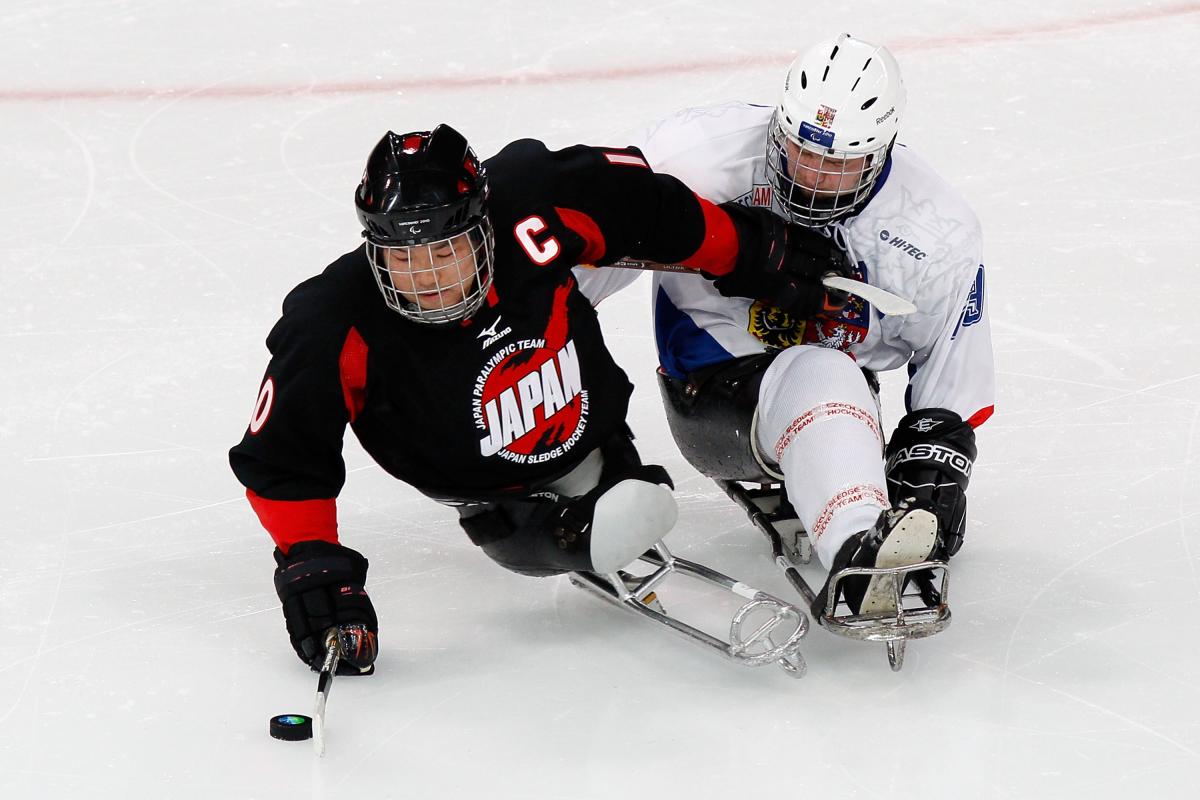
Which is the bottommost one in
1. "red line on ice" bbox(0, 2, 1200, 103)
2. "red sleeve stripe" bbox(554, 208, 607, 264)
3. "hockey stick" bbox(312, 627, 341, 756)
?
"red line on ice" bbox(0, 2, 1200, 103)

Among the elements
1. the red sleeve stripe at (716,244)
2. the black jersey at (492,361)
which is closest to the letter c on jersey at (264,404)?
the black jersey at (492,361)

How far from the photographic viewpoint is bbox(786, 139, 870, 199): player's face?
2998 millimetres

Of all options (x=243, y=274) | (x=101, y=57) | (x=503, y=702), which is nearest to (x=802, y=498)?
(x=503, y=702)

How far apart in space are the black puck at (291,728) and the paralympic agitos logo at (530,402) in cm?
56

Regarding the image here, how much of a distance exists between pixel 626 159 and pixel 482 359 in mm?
505

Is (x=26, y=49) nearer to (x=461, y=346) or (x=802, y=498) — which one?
(x=461, y=346)

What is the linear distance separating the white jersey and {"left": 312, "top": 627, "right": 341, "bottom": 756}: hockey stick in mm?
962

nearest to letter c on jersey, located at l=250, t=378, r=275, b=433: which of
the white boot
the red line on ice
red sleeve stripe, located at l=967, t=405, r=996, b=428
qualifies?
the white boot

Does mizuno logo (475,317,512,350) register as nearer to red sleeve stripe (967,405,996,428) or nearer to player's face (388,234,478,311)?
player's face (388,234,478,311)

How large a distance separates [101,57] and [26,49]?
1.03ft

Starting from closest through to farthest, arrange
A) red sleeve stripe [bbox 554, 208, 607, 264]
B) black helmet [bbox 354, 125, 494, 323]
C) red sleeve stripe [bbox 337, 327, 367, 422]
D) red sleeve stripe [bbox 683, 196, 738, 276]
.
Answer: black helmet [bbox 354, 125, 494, 323]
red sleeve stripe [bbox 337, 327, 367, 422]
red sleeve stripe [bbox 554, 208, 607, 264]
red sleeve stripe [bbox 683, 196, 738, 276]

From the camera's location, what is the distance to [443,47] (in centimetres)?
566

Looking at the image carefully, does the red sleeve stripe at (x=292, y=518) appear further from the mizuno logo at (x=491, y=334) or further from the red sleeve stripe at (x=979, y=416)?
the red sleeve stripe at (x=979, y=416)

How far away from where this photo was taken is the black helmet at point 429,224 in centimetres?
261
